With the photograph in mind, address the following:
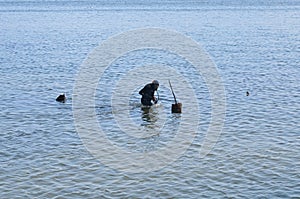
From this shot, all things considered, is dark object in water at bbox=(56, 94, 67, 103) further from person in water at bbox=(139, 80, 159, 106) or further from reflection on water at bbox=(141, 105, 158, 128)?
reflection on water at bbox=(141, 105, 158, 128)

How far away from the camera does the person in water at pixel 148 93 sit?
36375 mm

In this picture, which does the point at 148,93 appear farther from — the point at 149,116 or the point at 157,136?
the point at 157,136

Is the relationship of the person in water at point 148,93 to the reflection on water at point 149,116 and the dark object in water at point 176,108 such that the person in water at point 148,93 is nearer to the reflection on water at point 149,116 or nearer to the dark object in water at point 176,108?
the reflection on water at point 149,116

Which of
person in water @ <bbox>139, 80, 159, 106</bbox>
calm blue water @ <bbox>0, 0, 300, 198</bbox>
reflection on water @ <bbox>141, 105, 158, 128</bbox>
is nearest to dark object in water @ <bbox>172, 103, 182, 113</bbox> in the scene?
calm blue water @ <bbox>0, 0, 300, 198</bbox>

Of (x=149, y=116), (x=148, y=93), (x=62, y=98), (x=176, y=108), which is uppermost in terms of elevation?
(x=148, y=93)

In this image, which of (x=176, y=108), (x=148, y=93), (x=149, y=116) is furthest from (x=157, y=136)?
(x=148, y=93)

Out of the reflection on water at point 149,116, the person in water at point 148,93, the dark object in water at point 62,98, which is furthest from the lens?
the dark object in water at point 62,98

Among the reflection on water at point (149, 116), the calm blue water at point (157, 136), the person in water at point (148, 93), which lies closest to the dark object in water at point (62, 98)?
the calm blue water at point (157, 136)

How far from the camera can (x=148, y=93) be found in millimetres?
36906

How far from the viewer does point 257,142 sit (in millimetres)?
29766

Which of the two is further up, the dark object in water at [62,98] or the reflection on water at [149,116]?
the dark object in water at [62,98]

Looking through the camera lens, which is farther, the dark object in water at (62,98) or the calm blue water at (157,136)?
the dark object in water at (62,98)

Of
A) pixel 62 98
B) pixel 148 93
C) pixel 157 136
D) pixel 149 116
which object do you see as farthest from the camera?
pixel 62 98

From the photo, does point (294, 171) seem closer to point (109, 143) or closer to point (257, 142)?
point (257, 142)
